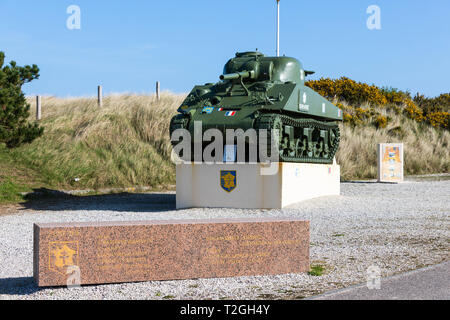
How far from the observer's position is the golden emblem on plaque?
5.51m

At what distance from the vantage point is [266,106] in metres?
13.3

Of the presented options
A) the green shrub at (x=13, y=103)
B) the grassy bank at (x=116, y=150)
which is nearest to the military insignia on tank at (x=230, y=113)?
the green shrub at (x=13, y=103)

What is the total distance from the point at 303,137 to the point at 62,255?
10262mm

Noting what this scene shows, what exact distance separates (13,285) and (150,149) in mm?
16372

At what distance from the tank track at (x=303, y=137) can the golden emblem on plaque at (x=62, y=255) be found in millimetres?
7628

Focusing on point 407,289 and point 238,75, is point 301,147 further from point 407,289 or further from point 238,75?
point 407,289

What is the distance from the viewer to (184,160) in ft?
45.9

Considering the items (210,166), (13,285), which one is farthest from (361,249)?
→ (210,166)

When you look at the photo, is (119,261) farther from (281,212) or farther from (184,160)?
(184,160)

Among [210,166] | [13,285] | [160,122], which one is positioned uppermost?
[160,122]

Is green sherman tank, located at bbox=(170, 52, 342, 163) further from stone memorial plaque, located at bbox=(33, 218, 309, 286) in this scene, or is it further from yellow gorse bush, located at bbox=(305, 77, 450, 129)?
yellow gorse bush, located at bbox=(305, 77, 450, 129)

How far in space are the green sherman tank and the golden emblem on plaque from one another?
7628mm

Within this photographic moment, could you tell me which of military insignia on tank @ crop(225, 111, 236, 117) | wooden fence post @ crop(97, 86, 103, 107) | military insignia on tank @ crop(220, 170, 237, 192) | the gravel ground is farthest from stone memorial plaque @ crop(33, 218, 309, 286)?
wooden fence post @ crop(97, 86, 103, 107)

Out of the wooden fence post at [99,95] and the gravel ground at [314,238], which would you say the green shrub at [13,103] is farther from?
the wooden fence post at [99,95]
